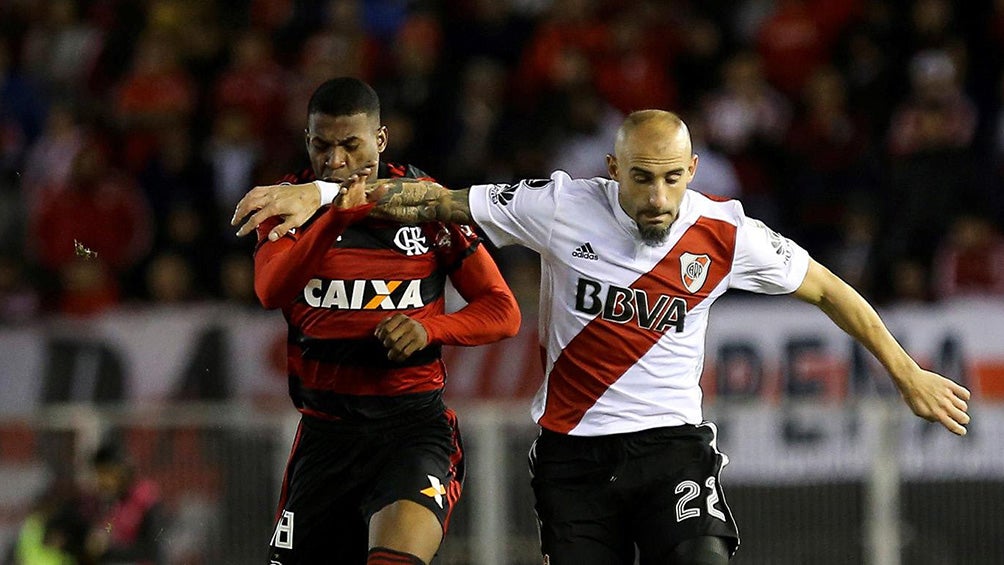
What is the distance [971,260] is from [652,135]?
7.07 metres

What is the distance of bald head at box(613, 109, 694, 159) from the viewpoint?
263 inches

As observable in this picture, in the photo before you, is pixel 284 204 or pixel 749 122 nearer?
pixel 284 204

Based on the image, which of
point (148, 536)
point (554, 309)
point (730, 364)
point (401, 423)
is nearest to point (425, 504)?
point (401, 423)

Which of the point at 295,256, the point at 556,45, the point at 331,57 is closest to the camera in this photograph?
the point at 295,256

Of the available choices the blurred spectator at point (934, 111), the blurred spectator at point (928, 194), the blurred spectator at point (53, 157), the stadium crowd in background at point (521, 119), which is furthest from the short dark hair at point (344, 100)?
the blurred spectator at point (53, 157)

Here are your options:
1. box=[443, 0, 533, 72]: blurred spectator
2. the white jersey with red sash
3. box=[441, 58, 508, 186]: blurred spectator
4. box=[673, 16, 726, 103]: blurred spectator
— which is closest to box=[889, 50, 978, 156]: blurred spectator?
box=[673, 16, 726, 103]: blurred spectator

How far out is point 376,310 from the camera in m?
7.09

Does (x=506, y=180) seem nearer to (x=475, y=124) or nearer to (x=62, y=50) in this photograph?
(x=475, y=124)

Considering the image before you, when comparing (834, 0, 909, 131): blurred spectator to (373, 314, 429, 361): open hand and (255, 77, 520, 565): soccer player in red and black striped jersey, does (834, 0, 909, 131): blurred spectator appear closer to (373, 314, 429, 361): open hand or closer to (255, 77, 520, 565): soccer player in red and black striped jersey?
(255, 77, 520, 565): soccer player in red and black striped jersey

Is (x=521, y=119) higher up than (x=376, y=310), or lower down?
higher up

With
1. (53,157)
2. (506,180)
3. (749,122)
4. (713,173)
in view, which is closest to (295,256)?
(506,180)

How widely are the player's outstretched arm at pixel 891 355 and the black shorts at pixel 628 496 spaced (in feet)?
2.40

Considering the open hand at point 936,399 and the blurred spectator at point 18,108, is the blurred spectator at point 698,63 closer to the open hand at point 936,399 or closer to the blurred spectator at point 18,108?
the blurred spectator at point 18,108

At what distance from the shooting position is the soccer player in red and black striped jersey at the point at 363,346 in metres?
6.95
